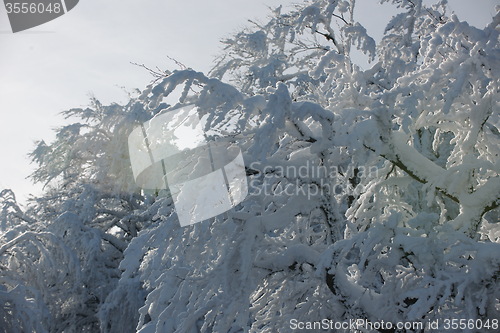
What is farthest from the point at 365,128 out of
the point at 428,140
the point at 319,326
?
the point at 428,140

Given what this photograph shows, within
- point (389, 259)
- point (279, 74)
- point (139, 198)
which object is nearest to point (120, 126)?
point (139, 198)

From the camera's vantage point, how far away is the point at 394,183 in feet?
17.0

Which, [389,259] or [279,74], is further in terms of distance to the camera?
[279,74]

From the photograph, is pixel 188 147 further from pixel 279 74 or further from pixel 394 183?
pixel 279 74

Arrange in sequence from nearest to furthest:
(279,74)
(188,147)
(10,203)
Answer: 1. (188,147)
2. (10,203)
3. (279,74)

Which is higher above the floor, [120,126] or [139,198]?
[120,126]

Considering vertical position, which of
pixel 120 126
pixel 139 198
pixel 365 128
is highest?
pixel 365 128

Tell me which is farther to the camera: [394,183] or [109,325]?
[109,325]

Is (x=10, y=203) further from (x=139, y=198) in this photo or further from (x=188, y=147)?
(x=188, y=147)

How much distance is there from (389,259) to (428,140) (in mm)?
4775

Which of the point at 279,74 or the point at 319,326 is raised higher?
the point at 279,74

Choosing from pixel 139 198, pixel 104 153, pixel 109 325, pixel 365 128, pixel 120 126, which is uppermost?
pixel 365 128

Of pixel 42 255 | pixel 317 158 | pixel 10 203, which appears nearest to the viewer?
pixel 317 158

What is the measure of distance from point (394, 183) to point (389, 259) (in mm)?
1464
